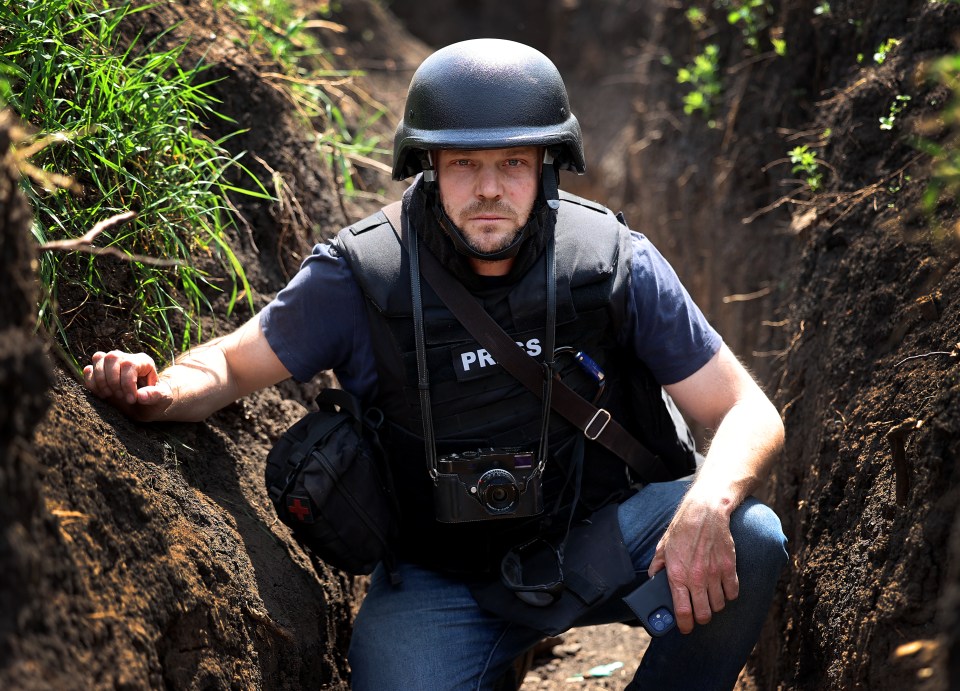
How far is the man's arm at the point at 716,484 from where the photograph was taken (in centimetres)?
268

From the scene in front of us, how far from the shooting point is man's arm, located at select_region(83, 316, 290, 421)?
268 centimetres

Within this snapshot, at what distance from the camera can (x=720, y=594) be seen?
2691 mm

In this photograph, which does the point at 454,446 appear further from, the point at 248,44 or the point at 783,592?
the point at 248,44

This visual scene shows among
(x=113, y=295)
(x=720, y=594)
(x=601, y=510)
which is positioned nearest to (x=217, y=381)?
(x=113, y=295)

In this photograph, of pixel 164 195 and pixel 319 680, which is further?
pixel 164 195

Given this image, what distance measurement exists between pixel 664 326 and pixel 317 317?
3.25 ft

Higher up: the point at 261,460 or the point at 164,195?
the point at 164,195

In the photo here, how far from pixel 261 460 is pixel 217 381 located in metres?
0.51

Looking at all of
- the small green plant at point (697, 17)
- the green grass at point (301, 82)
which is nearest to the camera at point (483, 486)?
the green grass at point (301, 82)

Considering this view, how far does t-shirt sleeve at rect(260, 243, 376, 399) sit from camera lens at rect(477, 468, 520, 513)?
479 millimetres

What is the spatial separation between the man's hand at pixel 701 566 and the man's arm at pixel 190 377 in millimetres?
1208

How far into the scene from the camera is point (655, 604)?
2691 mm

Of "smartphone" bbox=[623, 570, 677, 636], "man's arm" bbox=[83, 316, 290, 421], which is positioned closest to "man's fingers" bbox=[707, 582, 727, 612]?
"smartphone" bbox=[623, 570, 677, 636]

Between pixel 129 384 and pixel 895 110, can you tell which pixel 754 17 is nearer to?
pixel 895 110
